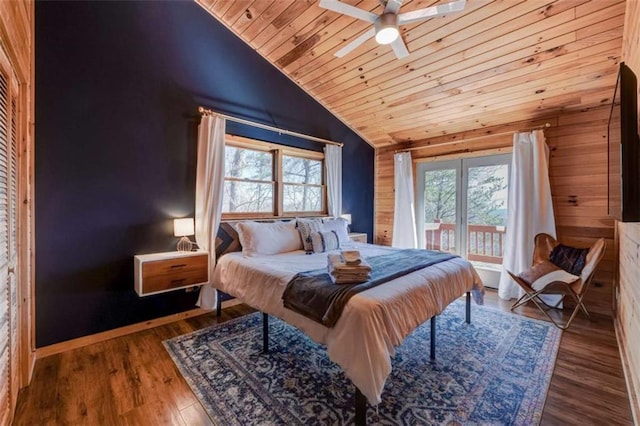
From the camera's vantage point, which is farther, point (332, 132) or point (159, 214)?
→ point (332, 132)

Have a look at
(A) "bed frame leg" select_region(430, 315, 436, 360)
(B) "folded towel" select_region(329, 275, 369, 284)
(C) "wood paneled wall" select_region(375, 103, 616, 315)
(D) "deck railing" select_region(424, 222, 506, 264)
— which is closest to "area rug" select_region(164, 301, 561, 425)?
(A) "bed frame leg" select_region(430, 315, 436, 360)

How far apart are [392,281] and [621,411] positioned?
4.85 ft

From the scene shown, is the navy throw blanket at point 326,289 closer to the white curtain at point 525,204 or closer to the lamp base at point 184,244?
the lamp base at point 184,244

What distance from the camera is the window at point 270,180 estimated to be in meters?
3.48

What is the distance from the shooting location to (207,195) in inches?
120

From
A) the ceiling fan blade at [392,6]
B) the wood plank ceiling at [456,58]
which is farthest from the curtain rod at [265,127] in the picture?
the ceiling fan blade at [392,6]

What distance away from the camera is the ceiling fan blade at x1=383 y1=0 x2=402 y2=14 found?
6.36ft

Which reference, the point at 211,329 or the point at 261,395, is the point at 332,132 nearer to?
the point at 211,329

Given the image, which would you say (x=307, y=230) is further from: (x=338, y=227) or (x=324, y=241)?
(x=338, y=227)

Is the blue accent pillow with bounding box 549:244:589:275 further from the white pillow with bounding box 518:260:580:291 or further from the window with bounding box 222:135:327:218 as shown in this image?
the window with bounding box 222:135:327:218

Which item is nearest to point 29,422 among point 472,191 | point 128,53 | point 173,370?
point 173,370

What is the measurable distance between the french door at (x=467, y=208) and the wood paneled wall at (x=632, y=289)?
5.33 feet

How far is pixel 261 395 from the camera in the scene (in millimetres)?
1803

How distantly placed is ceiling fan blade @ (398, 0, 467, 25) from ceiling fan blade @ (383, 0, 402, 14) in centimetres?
6
